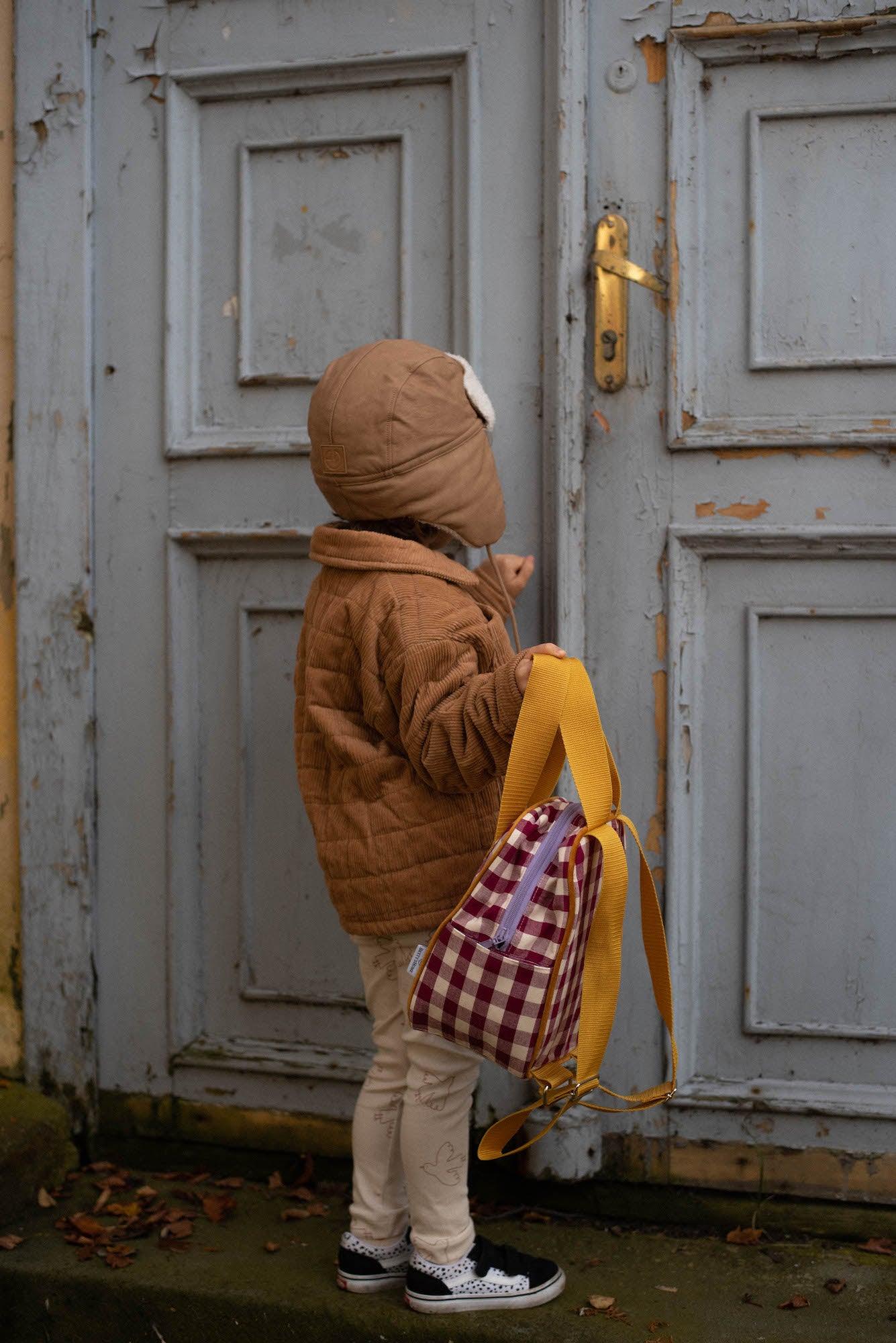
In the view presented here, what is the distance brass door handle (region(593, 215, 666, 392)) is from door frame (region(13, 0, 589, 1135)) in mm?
219

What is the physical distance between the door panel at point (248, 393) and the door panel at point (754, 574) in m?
0.21

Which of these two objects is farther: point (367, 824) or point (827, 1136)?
point (827, 1136)

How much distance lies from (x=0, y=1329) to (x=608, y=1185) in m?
1.10

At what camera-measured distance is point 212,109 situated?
7.97 feet

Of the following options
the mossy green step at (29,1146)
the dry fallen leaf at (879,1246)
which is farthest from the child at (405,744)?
the mossy green step at (29,1146)

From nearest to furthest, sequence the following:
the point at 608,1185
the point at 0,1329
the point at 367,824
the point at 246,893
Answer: the point at 367,824
the point at 0,1329
the point at 608,1185
the point at 246,893

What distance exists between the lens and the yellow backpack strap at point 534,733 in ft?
5.56

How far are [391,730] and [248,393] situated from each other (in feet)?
2.86

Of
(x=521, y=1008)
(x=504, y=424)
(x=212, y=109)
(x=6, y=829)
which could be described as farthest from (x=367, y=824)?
(x=212, y=109)

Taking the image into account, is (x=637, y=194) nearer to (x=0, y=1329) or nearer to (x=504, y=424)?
(x=504, y=424)

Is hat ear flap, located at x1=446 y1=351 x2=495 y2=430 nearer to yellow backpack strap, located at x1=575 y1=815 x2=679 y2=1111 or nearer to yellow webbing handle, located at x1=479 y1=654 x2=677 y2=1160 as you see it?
yellow webbing handle, located at x1=479 y1=654 x2=677 y2=1160

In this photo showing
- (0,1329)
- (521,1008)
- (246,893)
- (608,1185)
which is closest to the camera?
(521,1008)

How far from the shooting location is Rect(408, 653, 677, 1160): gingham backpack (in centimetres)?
170

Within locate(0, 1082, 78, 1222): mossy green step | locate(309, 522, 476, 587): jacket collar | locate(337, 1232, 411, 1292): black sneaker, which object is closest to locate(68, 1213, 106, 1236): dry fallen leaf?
locate(0, 1082, 78, 1222): mossy green step
